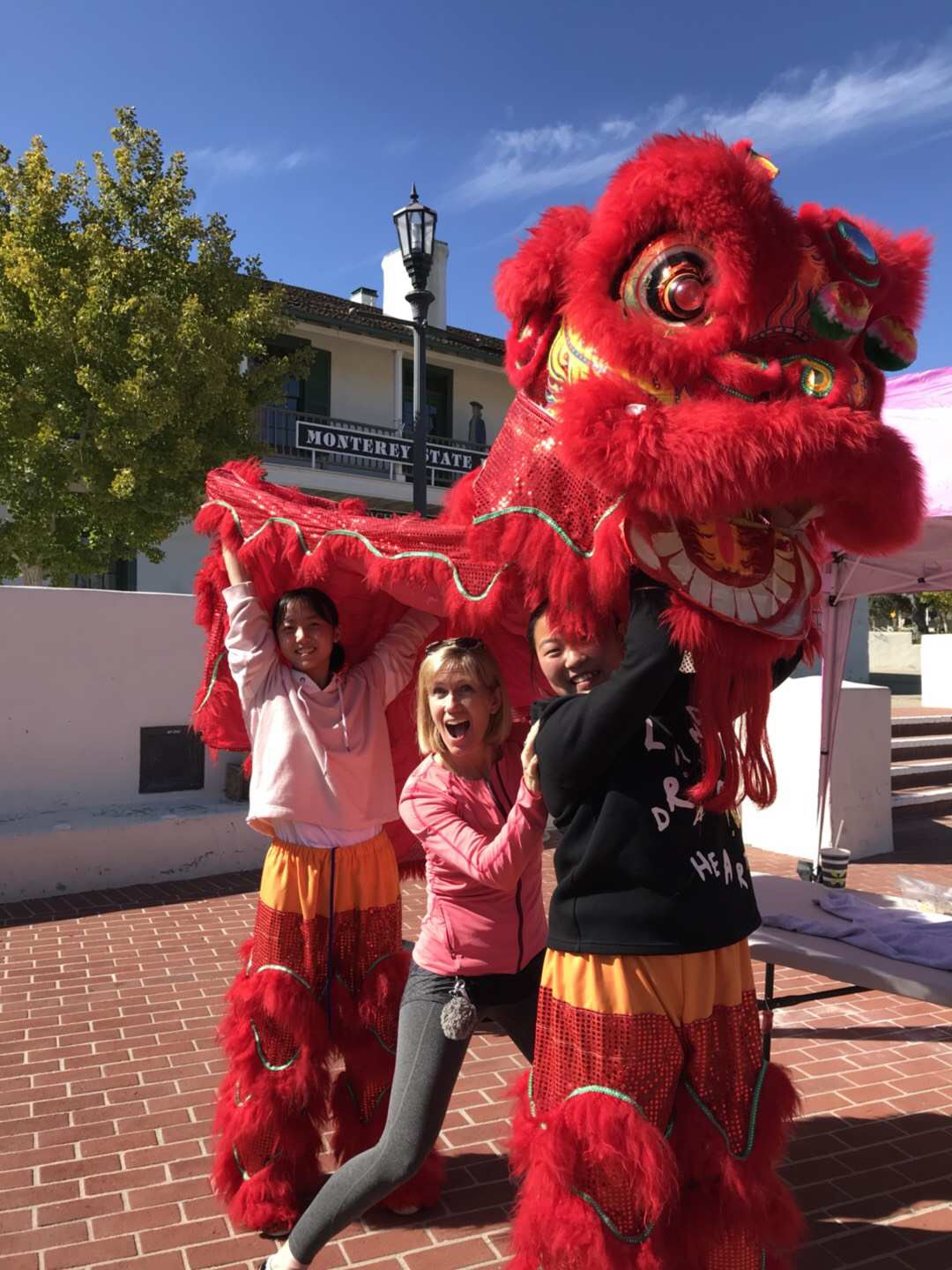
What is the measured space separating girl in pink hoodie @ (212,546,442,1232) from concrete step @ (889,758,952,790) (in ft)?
29.9

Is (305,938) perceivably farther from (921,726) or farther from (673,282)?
(921,726)

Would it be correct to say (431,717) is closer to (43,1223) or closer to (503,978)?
A: (503,978)

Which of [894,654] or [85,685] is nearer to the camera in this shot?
[85,685]

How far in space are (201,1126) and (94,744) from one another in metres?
4.40

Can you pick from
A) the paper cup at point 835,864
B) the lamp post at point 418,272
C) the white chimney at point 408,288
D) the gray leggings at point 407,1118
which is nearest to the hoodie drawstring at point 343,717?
the gray leggings at point 407,1118

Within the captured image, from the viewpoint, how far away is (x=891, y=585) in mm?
6398

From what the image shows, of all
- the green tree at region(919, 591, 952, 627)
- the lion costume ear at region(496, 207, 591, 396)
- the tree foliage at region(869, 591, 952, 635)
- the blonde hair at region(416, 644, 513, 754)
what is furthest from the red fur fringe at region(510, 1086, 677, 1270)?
the tree foliage at region(869, 591, 952, 635)

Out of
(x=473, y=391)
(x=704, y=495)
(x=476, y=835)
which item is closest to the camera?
(x=704, y=495)

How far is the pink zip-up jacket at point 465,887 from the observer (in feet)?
7.30

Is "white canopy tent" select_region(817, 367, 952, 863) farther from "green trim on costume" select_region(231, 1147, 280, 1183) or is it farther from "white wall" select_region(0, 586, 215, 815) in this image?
"white wall" select_region(0, 586, 215, 815)

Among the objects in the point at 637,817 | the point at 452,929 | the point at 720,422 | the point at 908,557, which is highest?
the point at 908,557

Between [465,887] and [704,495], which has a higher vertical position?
[704,495]


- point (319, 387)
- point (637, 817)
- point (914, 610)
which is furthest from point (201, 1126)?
point (914, 610)

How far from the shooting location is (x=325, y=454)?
758 inches
